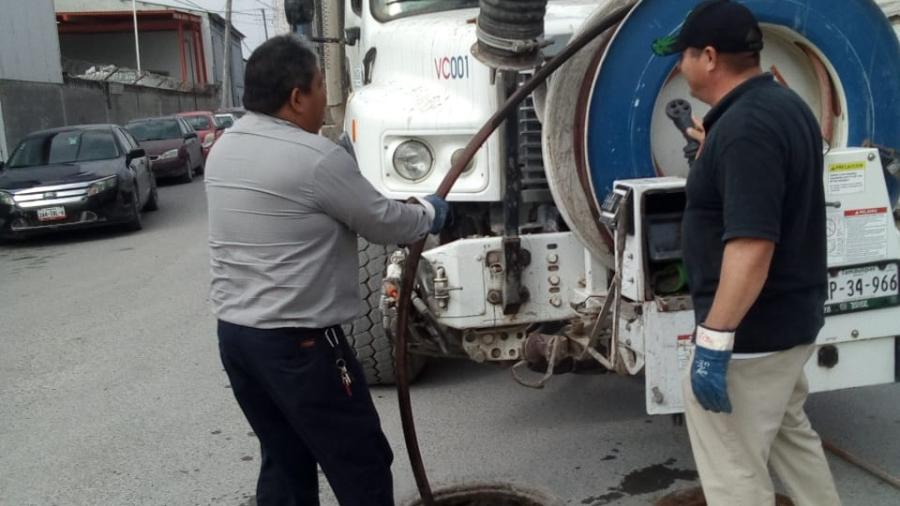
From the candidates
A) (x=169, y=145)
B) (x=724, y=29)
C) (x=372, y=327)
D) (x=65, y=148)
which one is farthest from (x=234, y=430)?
(x=169, y=145)

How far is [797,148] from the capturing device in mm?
2500

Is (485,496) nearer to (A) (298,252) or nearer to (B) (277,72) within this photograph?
(A) (298,252)

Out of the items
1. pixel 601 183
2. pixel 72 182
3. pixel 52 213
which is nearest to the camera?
pixel 601 183

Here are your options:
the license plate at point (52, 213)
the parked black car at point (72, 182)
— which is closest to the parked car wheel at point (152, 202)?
the parked black car at point (72, 182)

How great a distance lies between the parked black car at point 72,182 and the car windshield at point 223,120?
41.0ft

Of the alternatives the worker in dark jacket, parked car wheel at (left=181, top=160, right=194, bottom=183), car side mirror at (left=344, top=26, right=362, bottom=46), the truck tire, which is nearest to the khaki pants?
the worker in dark jacket

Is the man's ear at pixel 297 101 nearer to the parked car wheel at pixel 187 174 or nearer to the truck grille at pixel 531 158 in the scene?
the truck grille at pixel 531 158

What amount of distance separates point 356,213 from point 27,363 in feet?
15.5

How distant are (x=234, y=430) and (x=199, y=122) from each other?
21.7 meters

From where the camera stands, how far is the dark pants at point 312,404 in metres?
2.85

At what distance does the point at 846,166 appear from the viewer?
328cm

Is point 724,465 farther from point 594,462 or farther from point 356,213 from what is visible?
point 594,462

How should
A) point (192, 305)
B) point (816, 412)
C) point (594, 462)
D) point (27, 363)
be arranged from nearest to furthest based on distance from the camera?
point (594, 462) → point (816, 412) → point (27, 363) → point (192, 305)

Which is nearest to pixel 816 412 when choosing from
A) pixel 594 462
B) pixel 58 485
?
pixel 594 462
